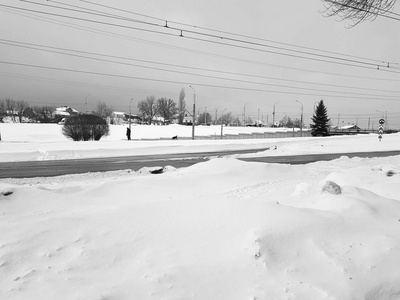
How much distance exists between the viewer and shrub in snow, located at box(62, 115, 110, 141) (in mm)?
37156

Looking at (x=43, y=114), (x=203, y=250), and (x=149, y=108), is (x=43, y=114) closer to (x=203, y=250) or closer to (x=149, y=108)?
(x=149, y=108)

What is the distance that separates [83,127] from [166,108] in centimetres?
10065

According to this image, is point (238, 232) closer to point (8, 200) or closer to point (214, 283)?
point (214, 283)

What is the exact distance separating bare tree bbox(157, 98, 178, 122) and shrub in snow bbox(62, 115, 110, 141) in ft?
323

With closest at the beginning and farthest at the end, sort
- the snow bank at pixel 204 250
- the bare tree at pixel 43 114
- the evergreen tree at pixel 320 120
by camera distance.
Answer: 1. the snow bank at pixel 204 250
2. the evergreen tree at pixel 320 120
3. the bare tree at pixel 43 114

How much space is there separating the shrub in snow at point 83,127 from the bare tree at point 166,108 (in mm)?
98535

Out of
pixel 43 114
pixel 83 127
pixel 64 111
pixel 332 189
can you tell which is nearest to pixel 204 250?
pixel 332 189

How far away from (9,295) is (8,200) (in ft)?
9.73

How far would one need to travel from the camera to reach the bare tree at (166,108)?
136462 mm

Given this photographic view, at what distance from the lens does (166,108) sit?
449ft

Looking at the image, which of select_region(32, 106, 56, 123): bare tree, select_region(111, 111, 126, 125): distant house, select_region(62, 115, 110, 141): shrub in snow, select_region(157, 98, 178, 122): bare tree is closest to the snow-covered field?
select_region(62, 115, 110, 141): shrub in snow

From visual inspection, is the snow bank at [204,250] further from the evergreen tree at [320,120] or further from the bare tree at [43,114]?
the bare tree at [43,114]

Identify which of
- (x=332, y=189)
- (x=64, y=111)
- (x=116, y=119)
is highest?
(x=64, y=111)

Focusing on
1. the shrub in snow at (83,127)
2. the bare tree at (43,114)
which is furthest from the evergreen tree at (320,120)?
the bare tree at (43,114)
